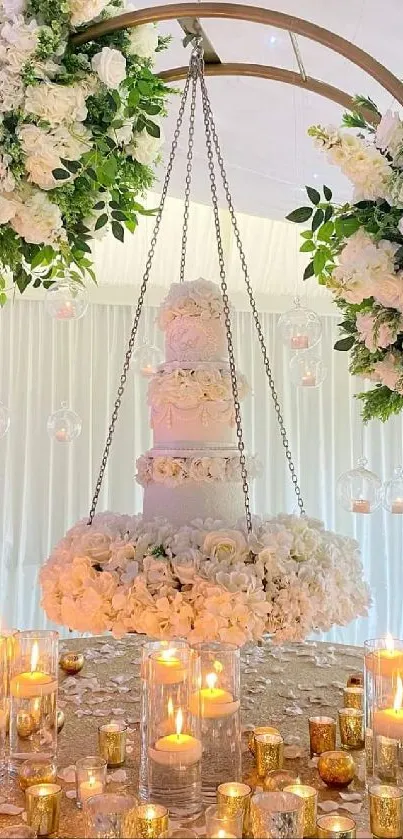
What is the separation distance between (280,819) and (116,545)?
0.59 m

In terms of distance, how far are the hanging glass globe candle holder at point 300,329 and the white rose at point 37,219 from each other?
2158 millimetres

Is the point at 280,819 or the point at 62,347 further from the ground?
the point at 62,347

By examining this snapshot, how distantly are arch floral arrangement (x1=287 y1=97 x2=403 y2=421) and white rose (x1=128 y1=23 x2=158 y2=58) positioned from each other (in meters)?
0.52

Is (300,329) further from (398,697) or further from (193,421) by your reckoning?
(398,697)

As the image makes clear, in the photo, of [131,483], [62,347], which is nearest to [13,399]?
[62,347]

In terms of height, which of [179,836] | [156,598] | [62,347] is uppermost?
[62,347]

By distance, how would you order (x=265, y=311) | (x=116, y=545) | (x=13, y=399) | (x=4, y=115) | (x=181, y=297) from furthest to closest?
(x=265, y=311) → (x=13, y=399) → (x=181, y=297) → (x=4, y=115) → (x=116, y=545)

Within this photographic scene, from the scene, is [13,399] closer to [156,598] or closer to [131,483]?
[131,483]

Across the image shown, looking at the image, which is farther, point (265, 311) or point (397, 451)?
point (397, 451)

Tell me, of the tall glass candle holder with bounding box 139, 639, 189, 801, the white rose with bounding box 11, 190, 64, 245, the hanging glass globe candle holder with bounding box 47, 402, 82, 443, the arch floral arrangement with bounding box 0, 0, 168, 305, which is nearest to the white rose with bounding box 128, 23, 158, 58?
the arch floral arrangement with bounding box 0, 0, 168, 305

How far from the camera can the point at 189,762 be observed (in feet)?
5.37

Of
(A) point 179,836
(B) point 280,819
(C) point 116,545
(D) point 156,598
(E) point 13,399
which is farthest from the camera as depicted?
(E) point 13,399

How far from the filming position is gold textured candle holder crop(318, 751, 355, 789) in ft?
5.72

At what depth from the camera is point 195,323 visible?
1.89m
